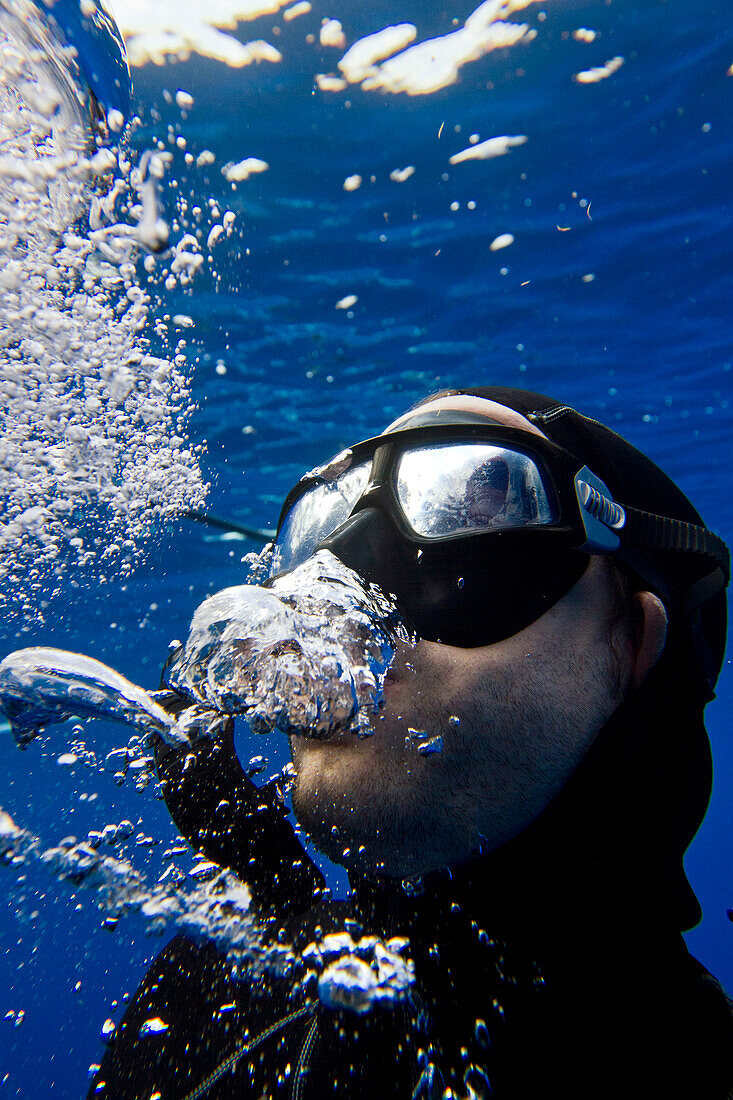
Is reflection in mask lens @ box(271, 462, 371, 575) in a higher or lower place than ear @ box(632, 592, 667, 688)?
higher

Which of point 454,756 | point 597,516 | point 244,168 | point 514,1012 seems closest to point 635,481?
point 597,516

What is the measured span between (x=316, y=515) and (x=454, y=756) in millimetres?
1522

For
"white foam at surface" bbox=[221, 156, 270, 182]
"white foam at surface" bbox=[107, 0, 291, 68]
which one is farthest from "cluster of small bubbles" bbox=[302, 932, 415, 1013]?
"white foam at surface" bbox=[221, 156, 270, 182]

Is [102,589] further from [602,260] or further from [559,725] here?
[559,725]

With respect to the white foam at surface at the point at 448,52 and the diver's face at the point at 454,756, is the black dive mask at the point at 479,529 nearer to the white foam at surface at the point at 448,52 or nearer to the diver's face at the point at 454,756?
the diver's face at the point at 454,756

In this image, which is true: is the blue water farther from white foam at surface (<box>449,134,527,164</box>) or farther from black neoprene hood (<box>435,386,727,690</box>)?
black neoprene hood (<box>435,386,727,690</box>)

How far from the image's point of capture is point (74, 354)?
8.05 meters

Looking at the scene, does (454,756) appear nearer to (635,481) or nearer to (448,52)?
(635,481)

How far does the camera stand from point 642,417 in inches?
607

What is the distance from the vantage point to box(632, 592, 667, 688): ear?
2.61 metres

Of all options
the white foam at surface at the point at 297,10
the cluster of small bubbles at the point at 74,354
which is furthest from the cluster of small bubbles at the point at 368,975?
the white foam at surface at the point at 297,10

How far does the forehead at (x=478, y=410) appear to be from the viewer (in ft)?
10.1

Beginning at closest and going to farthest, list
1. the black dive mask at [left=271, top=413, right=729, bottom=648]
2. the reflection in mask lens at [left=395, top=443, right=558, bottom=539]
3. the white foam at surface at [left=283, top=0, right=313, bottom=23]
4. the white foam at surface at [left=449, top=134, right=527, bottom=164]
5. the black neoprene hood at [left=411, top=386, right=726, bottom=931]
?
the black neoprene hood at [left=411, top=386, right=726, bottom=931] → the black dive mask at [left=271, top=413, right=729, bottom=648] → the reflection in mask lens at [left=395, top=443, right=558, bottom=539] → the white foam at surface at [left=283, top=0, right=313, bottom=23] → the white foam at surface at [left=449, top=134, right=527, bottom=164]

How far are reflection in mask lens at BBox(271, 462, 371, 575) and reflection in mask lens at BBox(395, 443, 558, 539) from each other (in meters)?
0.31
